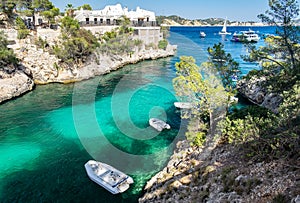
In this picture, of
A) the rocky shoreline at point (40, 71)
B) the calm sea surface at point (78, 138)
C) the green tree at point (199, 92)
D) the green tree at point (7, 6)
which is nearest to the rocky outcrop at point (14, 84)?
the rocky shoreline at point (40, 71)

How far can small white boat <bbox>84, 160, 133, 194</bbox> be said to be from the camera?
49.2ft

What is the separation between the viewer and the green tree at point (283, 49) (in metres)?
13.8

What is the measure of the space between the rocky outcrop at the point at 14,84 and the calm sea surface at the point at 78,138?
1204 millimetres

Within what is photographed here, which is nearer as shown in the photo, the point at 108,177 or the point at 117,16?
the point at 108,177

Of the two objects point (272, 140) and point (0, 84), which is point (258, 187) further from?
point (0, 84)

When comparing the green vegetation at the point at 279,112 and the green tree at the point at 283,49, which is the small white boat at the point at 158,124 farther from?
the green tree at the point at 283,49

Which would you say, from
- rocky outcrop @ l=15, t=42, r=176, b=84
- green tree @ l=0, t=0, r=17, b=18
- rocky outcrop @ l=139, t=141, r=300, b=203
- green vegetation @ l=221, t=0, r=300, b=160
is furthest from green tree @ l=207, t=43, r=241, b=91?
green tree @ l=0, t=0, r=17, b=18

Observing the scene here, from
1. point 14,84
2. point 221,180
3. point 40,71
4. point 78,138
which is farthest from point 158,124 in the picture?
point 40,71

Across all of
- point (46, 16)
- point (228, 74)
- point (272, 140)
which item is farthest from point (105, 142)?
point (46, 16)

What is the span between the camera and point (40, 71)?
3875 centimetres

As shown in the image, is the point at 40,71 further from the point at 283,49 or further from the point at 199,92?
the point at 283,49

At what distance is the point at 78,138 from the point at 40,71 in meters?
22.3

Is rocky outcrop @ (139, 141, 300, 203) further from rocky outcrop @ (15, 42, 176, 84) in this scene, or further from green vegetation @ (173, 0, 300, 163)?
rocky outcrop @ (15, 42, 176, 84)

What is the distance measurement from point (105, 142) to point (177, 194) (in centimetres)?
1010
